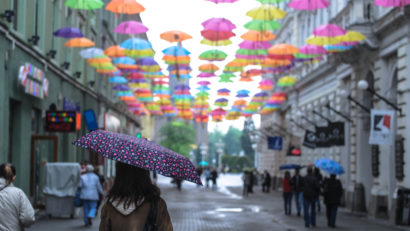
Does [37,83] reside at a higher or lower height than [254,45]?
lower

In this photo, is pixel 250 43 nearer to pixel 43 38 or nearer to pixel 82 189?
pixel 43 38

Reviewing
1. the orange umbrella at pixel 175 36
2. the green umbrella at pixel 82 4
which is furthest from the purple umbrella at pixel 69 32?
the orange umbrella at pixel 175 36

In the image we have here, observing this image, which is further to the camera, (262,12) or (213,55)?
(213,55)

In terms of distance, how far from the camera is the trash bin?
19.5 meters

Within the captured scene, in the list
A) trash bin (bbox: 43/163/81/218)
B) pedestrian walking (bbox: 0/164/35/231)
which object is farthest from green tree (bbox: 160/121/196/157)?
pedestrian walking (bbox: 0/164/35/231)

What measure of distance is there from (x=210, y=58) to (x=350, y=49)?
224 inches

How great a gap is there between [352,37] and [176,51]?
7.41 m

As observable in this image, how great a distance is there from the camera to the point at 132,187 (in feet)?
14.9

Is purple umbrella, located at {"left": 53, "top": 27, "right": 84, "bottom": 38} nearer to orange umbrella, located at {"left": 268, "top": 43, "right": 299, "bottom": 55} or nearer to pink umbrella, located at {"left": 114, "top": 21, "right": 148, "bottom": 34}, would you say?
pink umbrella, located at {"left": 114, "top": 21, "right": 148, "bottom": 34}

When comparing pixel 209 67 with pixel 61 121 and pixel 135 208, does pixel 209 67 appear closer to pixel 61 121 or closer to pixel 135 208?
pixel 61 121

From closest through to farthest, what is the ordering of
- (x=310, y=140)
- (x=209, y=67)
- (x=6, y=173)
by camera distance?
1. (x=6, y=173)
2. (x=209, y=67)
3. (x=310, y=140)

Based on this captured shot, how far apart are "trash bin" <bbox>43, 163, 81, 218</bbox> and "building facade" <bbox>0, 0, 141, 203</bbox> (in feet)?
3.76

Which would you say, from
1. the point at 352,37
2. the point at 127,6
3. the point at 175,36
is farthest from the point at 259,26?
the point at 127,6

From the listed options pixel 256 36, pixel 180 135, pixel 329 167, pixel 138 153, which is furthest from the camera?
pixel 180 135
